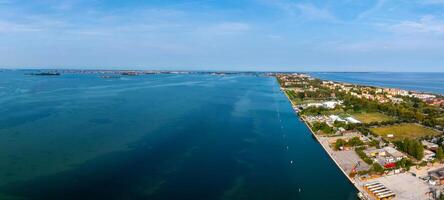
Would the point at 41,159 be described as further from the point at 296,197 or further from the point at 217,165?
the point at 296,197

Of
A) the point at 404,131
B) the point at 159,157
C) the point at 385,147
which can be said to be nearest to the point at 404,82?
the point at 404,131

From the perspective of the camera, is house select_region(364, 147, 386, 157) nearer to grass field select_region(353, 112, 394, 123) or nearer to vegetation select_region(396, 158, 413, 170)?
vegetation select_region(396, 158, 413, 170)

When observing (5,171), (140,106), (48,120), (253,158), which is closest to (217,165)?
(253,158)

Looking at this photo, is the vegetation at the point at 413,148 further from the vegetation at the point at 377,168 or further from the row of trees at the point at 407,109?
the row of trees at the point at 407,109

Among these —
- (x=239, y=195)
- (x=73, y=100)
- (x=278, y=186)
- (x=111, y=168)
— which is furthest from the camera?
A: (x=73, y=100)

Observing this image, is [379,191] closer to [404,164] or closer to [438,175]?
[438,175]

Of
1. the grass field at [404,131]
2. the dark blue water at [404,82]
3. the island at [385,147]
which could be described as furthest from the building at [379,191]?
the dark blue water at [404,82]

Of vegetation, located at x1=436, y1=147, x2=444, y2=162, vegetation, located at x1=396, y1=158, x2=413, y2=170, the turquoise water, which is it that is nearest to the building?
the turquoise water
